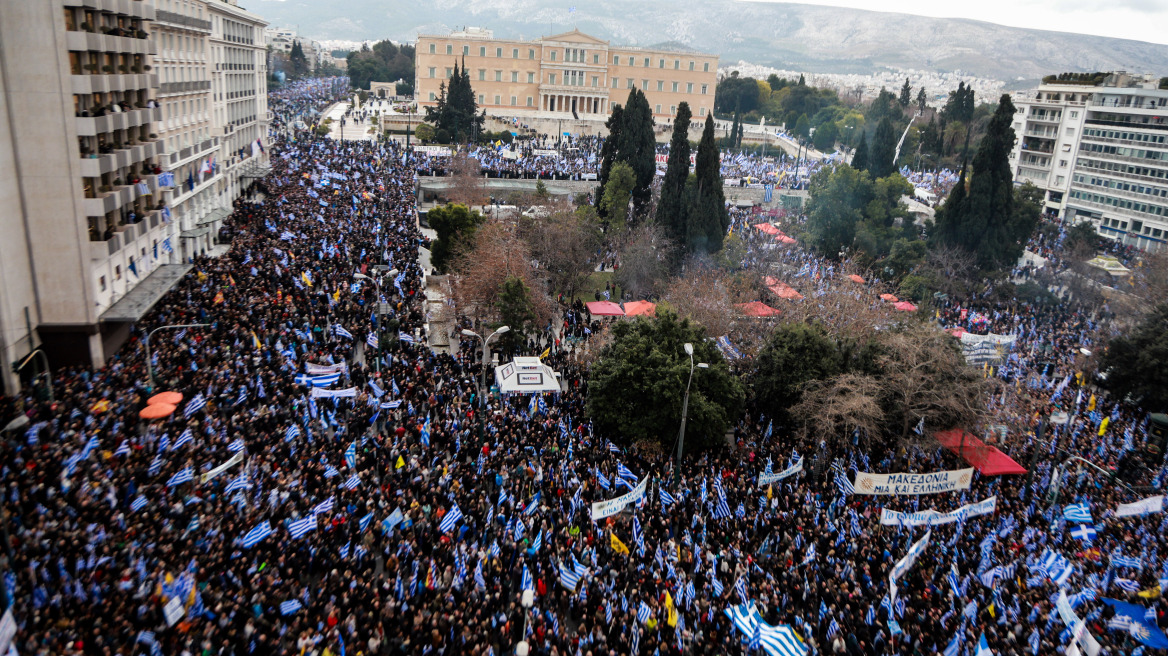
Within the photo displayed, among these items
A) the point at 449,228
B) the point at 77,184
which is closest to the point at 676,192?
the point at 449,228

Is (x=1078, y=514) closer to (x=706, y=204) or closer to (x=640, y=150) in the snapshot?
(x=706, y=204)

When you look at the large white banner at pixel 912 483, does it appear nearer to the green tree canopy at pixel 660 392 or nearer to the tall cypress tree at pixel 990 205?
the green tree canopy at pixel 660 392

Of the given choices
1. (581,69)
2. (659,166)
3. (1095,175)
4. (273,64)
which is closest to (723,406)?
(659,166)

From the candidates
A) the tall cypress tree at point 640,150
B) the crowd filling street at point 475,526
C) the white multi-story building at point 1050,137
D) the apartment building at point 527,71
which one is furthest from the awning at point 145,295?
the apartment building at point 527,71

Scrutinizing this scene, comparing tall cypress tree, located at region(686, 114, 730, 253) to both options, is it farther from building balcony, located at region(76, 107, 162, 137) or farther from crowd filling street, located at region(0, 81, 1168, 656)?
building balcony, located at region(76, 107, 162, 137)

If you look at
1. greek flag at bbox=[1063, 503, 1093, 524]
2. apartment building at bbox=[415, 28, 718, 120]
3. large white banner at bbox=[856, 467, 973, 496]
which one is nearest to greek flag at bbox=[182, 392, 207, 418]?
large white banner at bbox=[856, 467, 973, 496]
